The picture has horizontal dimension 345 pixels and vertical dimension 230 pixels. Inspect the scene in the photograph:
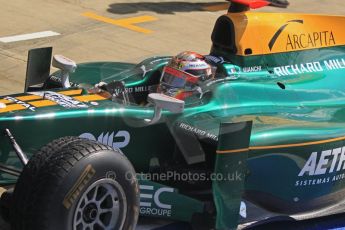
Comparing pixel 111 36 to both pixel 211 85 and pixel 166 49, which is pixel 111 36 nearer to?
pixel 166 49

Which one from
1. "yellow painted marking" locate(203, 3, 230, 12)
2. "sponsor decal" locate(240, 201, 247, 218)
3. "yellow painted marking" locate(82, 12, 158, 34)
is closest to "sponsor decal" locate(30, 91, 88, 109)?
"sponsor decal" locate(240, 201, 247, 218)

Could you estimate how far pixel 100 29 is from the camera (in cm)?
1124

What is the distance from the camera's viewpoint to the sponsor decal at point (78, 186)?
157 inches

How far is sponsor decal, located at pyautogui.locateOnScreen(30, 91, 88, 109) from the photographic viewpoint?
4.89 m

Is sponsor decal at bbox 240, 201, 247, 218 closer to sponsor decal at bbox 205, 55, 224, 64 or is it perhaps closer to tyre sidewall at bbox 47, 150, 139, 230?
tyre sidewall at bbox 47, 150, 139, 230

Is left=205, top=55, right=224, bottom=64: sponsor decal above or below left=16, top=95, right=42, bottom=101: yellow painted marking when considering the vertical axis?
above

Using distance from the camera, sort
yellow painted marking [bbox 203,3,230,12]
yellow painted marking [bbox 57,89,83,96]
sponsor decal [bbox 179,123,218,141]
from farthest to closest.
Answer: yellow painted marking [bbox 203,3,230,12] → yellow painted marking [bbox 57,89,83,96] → sponsor decal [bbox 179,123,218,141]

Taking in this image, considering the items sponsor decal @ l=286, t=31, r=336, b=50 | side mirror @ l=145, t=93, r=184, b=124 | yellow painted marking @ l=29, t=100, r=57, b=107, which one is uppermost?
sponsor decal @ l=286, t=31, r=336, b=50

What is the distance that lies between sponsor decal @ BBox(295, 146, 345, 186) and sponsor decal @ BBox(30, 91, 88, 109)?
5.97ft

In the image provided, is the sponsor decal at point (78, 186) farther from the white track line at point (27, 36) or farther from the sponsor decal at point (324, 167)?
the white track line at point (27, 36)

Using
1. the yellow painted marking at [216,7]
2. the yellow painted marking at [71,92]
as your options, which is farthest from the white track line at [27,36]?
the yellow painted marking at [71,92]

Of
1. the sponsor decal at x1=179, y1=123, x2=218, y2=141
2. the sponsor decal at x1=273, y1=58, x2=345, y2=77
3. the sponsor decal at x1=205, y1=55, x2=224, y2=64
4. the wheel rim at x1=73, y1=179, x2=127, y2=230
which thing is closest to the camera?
the wheel rim at x1=73, y1=179, x2=127, y2=230

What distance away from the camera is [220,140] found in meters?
4.65

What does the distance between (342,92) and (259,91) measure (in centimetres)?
103
